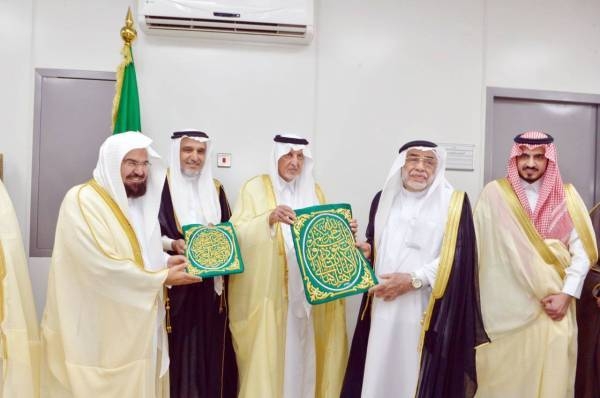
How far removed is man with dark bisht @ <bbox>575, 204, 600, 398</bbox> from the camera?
8.99 feet

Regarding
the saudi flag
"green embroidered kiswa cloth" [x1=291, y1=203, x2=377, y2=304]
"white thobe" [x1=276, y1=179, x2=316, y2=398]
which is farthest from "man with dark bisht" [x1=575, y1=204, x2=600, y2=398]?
the saudi flag

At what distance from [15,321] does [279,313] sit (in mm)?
1292

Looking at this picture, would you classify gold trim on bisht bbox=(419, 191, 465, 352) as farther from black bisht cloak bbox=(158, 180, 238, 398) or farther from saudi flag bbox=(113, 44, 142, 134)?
saudi flag bbox=(113, 44, 142, 134)

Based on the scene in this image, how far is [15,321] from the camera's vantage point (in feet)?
7.63

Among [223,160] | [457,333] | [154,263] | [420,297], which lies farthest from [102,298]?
[457,333]

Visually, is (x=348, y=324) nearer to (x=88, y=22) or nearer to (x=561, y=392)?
(x=561, y=392)

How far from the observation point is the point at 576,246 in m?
2.68

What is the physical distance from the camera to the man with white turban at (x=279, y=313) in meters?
2.57

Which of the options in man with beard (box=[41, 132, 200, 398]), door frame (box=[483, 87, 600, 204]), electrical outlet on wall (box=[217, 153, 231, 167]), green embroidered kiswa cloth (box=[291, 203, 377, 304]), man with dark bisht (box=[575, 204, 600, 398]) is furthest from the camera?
door frame (box=[483, 87, 600, 204])

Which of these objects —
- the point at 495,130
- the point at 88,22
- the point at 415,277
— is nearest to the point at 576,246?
the point at 415,277

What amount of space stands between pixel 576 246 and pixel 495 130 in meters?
1.23

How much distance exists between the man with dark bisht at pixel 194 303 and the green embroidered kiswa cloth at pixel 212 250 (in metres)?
0.12

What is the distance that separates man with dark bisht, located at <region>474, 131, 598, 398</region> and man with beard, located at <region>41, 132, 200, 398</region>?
1.71 m

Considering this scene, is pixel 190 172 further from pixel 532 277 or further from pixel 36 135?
pixel 532 277
